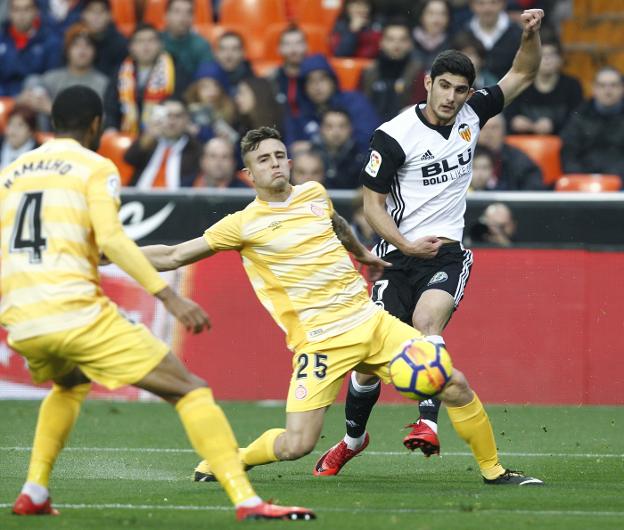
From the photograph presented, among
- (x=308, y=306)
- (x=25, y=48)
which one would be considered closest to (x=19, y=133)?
(x=25, y=48)

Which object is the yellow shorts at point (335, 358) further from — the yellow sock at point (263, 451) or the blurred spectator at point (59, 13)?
the blurred spectator at point (59, 13)

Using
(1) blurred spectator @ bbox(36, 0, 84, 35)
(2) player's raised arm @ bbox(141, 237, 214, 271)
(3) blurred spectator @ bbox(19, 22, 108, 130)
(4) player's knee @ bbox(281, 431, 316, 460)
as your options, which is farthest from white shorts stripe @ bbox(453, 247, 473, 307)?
(1) blurred spectator @ bbox(36, 0, 84, 35)

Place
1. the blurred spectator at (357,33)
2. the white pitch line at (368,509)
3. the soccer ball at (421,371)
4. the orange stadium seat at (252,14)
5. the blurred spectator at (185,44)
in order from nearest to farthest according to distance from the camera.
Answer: the white pitch line at (368,509) → the soccer ball at (421,371) → the blurred spectator at (185,44) → the blurred spectator at (357,33) → the orange stadium seat at (252,14)

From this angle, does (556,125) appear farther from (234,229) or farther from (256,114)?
(234,229)

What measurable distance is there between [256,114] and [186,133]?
2.78ft

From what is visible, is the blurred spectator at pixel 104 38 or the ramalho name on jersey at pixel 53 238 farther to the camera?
the blurred spectator at pixel 104 38

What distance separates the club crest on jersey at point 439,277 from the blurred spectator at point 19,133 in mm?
7637

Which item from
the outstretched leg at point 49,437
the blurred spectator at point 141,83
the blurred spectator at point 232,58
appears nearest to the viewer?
the outstretched leg at point 49,437

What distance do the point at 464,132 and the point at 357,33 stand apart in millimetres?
8085

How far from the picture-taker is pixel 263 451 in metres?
7.84

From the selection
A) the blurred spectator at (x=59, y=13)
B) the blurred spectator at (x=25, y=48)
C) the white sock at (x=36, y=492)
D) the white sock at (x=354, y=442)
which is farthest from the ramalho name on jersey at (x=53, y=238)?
the blurred spectator at (x=59, y=13)

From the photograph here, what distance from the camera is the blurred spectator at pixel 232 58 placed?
51.4ft

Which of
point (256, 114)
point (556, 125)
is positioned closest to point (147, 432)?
point (256, 114)

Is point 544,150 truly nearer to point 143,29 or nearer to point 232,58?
point 232,58
